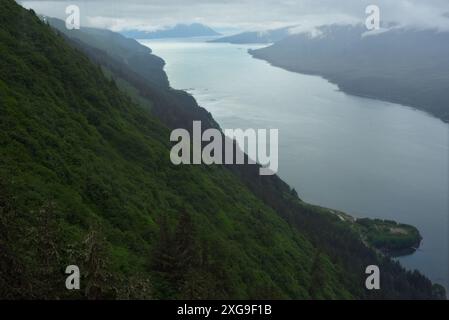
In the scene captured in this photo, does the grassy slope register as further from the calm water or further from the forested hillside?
the calm water

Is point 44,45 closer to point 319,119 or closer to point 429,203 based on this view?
point 429,203

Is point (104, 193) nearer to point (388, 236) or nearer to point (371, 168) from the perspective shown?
point (388, 236)

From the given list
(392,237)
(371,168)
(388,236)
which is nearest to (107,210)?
(392,237)

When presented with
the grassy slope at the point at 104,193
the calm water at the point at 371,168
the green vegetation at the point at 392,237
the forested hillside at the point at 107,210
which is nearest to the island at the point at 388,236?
the green vegetation at the point at 392,237

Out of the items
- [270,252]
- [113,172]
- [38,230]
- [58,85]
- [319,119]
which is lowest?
[270,252]

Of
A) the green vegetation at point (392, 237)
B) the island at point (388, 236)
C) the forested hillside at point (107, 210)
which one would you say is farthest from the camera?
the island at point (388, 236)

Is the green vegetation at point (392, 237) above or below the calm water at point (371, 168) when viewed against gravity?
below

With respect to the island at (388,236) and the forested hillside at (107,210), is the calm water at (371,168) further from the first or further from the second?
the forested hillside at (107,210)
